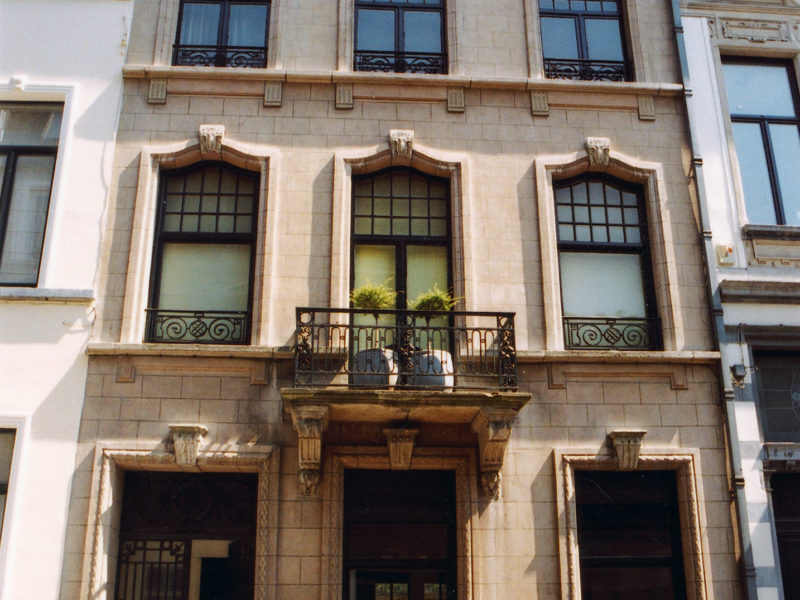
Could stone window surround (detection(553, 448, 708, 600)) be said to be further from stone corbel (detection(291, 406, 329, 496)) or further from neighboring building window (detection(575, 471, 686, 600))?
stone corbel (detection(291, 406, 329, 496))

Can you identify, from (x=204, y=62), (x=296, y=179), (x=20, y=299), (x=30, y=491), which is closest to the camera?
(x=30, y=491)

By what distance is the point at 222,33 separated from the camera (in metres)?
11.8

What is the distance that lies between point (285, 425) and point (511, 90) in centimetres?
565

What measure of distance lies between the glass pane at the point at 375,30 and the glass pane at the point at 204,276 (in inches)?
144

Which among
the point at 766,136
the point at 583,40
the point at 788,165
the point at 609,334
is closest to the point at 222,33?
the point at 583,40

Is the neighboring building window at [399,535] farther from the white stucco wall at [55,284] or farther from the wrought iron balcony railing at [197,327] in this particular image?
the white stucco wall at [55,284]

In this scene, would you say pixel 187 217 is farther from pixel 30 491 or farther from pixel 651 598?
pixel 651 598

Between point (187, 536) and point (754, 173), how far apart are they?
9.06m

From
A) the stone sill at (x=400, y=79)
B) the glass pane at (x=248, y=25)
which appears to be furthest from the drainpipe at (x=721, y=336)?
the glass pane at (x=248, y=25)

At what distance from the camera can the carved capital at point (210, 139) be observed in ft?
35.4

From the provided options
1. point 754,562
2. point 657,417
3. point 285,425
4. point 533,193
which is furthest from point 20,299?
point 754,562

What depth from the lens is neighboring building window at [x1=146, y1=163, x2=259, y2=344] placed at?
33.6 feet

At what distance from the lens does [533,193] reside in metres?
10.9

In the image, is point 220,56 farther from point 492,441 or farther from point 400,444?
point 492,441
